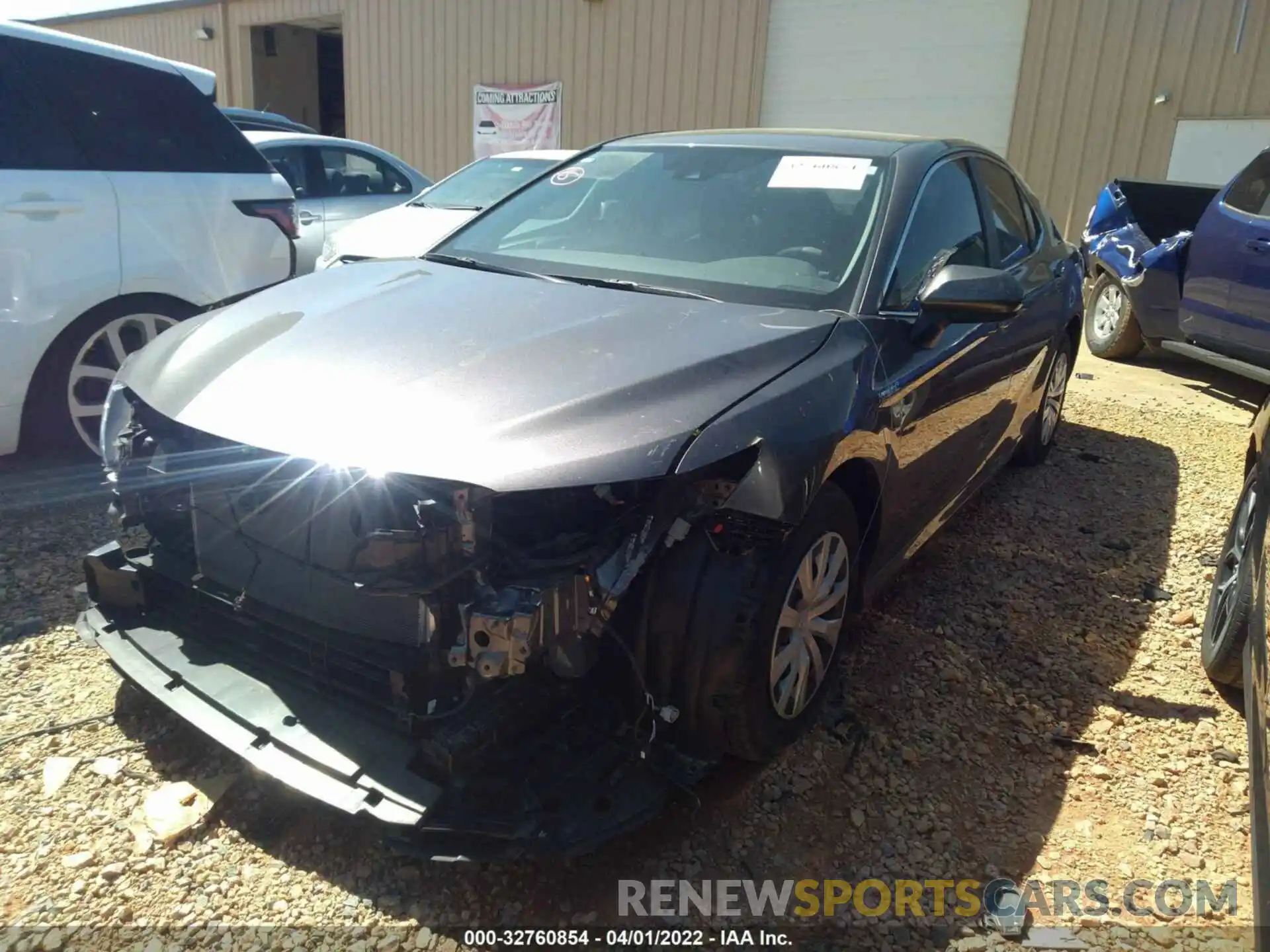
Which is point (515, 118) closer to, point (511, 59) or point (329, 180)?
point (511, 59)

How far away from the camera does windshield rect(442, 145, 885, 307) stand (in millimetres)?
2695

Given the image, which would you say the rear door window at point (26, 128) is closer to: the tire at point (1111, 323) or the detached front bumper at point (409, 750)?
the detached front bumper at point (409, 750)

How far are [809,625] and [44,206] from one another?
355cm

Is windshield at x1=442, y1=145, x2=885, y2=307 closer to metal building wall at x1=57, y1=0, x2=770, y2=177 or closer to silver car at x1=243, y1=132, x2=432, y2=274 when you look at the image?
silver car at x1=243, y1=132, x2=432, y2=274

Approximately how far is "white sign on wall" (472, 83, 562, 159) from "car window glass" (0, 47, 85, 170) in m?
11.2

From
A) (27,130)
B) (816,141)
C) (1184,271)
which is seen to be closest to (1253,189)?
(1184,271)

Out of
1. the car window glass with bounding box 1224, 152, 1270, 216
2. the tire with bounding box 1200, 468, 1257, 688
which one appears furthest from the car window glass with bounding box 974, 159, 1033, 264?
the car window glass with bounding box 1224, 152, 1270, 216

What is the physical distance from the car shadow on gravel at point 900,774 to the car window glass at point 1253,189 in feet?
11.5

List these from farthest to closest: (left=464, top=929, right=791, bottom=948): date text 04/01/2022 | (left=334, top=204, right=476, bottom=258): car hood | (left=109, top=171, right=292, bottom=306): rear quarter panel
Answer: (left=334, top=204, right=476, bottom=258): car hood → (left=109, top=171, right=292, bottom=306): rear quarter panel → (left=464, top=929, right=791, bottom=948): date text 04/01/2022

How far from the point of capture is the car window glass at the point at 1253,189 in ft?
19.5

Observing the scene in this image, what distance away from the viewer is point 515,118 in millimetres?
15156

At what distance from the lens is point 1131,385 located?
7121 millimetres

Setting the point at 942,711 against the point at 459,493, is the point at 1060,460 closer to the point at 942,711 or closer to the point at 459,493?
the point at 942,711

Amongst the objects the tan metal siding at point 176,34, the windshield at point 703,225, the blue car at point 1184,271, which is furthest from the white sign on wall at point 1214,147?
the tan metal siding at point 176,34
